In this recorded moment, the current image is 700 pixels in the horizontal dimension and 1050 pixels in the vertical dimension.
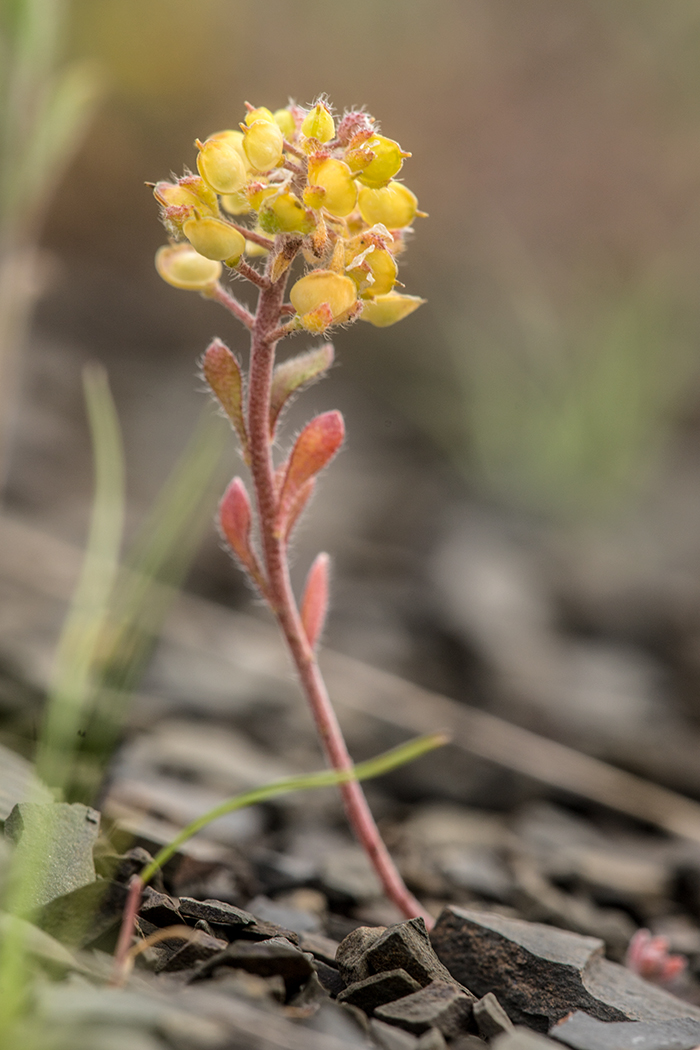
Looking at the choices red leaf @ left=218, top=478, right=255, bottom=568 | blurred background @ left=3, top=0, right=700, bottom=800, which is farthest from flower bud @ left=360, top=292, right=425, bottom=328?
blurred background @ left=3, top=0, right=700, bottom=800

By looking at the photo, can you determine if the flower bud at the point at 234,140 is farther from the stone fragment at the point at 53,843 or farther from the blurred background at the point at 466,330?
the blurred background at the point at 466,330

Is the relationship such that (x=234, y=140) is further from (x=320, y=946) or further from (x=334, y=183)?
(x=320, y=946)

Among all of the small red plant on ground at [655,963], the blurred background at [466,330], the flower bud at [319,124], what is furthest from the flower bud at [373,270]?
the blurred background at [466,330]

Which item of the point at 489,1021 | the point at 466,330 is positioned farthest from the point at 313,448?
the point at 466,330

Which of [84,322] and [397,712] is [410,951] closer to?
[397,712]

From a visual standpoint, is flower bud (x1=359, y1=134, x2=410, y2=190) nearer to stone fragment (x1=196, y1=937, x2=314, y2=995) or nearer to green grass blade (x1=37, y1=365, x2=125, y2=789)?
green grass blade (x1=37, y1=365, x2=125, y2=789)

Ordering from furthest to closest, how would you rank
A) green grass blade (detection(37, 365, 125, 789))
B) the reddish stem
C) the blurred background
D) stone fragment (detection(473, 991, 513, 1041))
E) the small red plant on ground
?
the blurred background → the small red plant on ground → green grass blade (detection(37, 365, 125, 789)) → stone fragment (detection(473, 991, 513, 1041)) → the reddish stem
